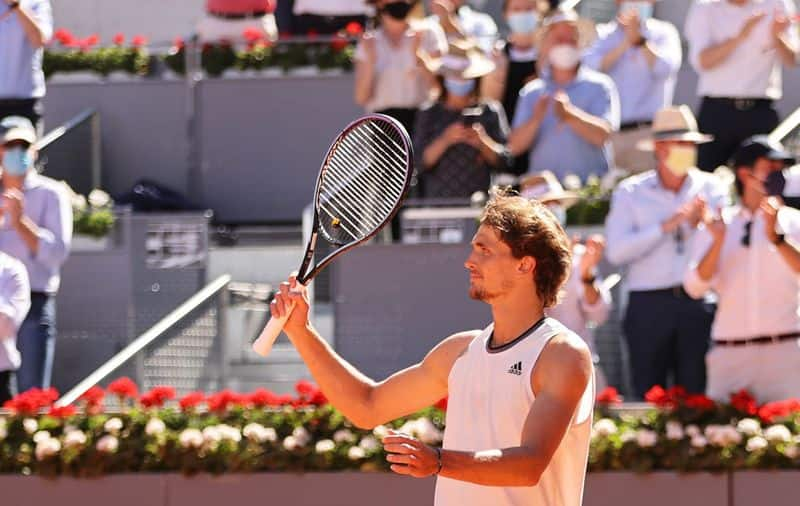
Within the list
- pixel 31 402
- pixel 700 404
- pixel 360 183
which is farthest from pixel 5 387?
pixel 360 183

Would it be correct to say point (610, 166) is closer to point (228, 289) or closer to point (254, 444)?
point (228, 289)

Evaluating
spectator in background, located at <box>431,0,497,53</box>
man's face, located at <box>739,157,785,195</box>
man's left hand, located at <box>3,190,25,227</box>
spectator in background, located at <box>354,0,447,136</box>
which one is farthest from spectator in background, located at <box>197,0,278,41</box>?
man's face, located at <box>739,157,785,195</box>

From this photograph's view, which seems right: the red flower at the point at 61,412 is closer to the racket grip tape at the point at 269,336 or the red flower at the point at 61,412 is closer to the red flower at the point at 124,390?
the red flower at the point at 124,390

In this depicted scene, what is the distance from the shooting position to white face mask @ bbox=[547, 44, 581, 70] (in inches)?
403

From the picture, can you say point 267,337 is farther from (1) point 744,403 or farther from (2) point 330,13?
(2) point 330,13

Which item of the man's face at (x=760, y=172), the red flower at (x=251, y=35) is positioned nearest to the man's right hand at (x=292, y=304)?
the man's face at (x=760, y=172)

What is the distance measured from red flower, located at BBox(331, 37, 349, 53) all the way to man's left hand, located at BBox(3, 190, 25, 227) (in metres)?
4.36

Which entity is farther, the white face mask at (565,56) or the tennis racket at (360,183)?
the white face mask at (565,56)

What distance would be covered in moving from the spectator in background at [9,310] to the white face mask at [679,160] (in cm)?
332

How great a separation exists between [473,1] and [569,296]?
613 centimetres

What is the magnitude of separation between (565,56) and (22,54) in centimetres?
350

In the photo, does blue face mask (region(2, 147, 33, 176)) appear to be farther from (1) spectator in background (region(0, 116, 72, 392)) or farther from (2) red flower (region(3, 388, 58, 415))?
(2) red flower (region(3, 388, 58, 415))

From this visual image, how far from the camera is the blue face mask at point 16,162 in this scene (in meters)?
9.45

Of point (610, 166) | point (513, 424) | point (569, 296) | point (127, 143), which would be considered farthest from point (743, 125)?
point (513, 424)
